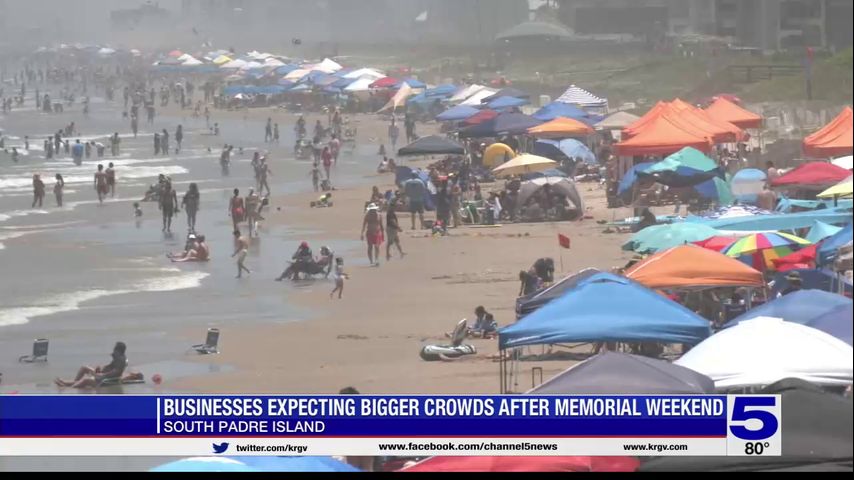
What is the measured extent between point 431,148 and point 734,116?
6.03m

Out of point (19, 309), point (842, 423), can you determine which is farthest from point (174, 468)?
point (19, 309)

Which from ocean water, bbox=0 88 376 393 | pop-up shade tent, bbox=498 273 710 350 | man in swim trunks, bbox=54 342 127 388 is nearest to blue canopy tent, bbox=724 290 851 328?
pop-up shade tent, bbox=498 273 710 350

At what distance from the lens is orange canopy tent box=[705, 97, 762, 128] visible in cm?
2723

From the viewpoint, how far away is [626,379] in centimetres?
775

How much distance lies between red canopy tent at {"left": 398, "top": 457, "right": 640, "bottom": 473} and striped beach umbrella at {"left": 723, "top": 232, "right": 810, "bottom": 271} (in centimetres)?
759

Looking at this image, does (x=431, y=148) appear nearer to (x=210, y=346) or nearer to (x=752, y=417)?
(x=210, y=346)

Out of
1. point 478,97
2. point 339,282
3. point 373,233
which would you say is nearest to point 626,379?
point 339,282

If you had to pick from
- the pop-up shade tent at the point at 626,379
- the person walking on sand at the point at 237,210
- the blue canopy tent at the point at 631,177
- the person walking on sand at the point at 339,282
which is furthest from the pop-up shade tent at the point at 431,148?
the pop-up shade tent at the point at 626,379

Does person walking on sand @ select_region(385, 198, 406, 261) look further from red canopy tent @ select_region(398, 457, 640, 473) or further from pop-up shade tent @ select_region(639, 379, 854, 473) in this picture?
pop-up shade tent @ select_region(639, 379, 854, 473)

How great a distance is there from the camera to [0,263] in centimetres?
2419

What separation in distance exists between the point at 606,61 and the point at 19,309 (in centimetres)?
4157

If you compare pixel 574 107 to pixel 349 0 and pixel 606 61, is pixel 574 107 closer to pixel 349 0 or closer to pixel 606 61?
pixel 606 61

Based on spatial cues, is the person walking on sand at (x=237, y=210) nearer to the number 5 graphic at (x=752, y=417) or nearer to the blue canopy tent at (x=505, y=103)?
the blue canopy tent at (x=505, y=103)

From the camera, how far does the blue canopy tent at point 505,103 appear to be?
37.0 m
